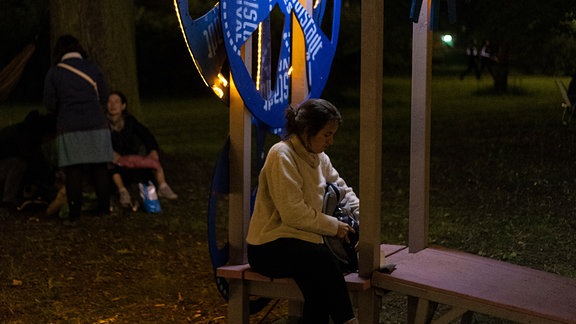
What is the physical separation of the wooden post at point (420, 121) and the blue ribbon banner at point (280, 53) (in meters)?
0.65

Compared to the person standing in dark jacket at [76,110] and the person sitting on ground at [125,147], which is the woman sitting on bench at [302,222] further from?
the person sitting on ground at [125,147]

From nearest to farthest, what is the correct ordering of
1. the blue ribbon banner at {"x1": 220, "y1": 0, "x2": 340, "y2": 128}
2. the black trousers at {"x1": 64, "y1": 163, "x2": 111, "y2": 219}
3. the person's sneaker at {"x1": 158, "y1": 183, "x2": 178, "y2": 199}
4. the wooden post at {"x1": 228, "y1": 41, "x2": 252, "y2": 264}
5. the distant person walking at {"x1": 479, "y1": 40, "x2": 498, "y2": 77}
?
the blue ribbon banner at {"x1": 220, "y1": 0, "x2": 340, "y2": 128}
the wooden post at {"x1": 228, "y1": 41, "x2": 252, "y2": 264}
the black trousers at {"x1": 64, "y1": 163, "x2": 111, "y2": 219}
the person's sneaker at {"x1": 158, "y1": 183, "x2": 178, "y2": 199}
the distant person walking at {"x1": 479, "y1": 40, "x2": 498, "y2": 77}

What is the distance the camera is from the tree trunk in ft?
38.9

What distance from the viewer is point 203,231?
359 inches

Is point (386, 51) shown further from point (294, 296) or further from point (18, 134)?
point (294, 296)

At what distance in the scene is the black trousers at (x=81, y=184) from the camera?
30.6 ft

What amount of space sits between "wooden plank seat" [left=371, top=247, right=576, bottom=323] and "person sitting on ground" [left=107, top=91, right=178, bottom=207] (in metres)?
4.61

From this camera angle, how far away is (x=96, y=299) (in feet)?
22.4

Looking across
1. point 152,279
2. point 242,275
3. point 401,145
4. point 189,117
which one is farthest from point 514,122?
point 242,275

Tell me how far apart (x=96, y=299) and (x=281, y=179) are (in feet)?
7.92

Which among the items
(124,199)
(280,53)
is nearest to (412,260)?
(280,53)

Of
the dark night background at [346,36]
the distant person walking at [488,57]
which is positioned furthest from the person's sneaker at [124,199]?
the distant person walking at [488,57]

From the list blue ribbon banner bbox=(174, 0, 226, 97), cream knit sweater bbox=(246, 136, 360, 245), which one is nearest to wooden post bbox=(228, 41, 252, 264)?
blue ribbon banner bbox=(174, 0, 226, 97)

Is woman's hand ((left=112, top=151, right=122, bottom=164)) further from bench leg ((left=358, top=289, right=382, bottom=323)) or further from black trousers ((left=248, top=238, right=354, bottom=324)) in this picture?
bench leg ((left=358, top=289, right=382, bottom=323))
